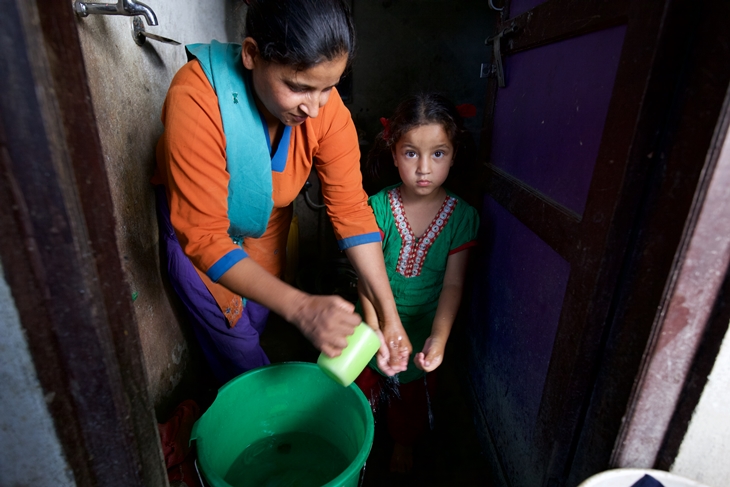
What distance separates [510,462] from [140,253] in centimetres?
143

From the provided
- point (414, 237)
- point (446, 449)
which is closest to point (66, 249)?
point (414, 237)

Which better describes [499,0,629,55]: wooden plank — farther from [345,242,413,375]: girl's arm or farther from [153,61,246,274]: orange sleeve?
[153,61,246,274]: orange sleeve

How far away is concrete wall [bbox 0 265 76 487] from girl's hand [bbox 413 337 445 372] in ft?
3.09

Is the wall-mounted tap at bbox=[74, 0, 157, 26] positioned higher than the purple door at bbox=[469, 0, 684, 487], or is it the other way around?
the wall-mounted tap at bbox=[74, 0, 157, 26]

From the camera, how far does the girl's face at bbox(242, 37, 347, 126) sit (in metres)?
1.02

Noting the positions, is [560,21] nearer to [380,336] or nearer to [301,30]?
[301,30]

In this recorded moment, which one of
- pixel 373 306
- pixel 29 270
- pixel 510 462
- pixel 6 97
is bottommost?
pixel 510 462

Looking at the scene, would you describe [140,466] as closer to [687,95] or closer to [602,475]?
[602,475]

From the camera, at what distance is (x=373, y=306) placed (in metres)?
1.52

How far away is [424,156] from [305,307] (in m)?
0.81

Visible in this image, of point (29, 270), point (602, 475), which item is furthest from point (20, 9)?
point (602, 475)

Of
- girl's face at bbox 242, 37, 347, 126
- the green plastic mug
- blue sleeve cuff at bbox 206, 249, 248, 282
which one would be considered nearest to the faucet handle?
girl's face at bbox 242, 37, 347, 126

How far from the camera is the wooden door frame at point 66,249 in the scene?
52 centimetres

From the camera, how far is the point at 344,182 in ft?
4.88
